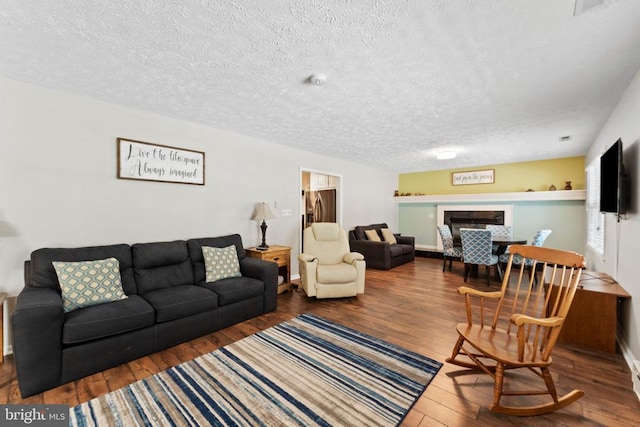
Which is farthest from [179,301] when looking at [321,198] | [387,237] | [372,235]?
[387,237]

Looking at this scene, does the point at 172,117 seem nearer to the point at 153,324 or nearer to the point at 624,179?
the point at 153,324

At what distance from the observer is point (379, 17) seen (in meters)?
1.58

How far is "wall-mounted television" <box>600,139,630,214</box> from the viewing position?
228cm

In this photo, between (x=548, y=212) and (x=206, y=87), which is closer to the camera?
(x=206, y=87)

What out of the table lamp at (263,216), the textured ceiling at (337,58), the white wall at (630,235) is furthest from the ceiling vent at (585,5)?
the table lamp at (263,216)

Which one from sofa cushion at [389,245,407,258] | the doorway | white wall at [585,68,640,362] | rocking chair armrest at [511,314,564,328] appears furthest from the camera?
→ the doorway

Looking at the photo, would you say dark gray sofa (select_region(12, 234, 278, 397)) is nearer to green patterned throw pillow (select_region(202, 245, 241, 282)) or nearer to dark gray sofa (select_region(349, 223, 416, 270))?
green patterned throw pillow (select_region(202, 245, 241, 282))

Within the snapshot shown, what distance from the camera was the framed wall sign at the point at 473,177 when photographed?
660 cm

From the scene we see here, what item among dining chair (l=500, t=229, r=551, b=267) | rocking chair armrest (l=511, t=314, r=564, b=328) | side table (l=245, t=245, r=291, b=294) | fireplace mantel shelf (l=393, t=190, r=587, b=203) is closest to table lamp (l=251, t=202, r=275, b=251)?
side table (l=245, t=245, r=291, b=294)

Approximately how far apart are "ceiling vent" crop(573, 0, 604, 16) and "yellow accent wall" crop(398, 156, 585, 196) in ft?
18.4

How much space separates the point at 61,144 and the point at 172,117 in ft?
3.60

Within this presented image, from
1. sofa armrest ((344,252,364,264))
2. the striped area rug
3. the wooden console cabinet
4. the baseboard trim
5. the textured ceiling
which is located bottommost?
the striped area rug

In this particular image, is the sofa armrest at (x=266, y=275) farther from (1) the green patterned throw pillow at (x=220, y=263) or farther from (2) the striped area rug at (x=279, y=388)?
(2) the striped area rug at (x=279, y=388)

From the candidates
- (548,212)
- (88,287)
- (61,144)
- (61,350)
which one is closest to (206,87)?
(61,144)
